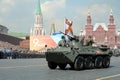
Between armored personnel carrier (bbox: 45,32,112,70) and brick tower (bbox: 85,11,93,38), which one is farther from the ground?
brick tower (bbox: 85,11,93,38)

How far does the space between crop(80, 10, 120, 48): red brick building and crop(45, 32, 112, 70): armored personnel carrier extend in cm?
12730

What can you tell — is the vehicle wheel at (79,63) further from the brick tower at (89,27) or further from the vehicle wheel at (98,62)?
the brick tower at (89,27)

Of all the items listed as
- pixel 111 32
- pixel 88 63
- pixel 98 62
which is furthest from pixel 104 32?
pixel 88 63

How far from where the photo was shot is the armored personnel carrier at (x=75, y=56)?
22734 millimetres

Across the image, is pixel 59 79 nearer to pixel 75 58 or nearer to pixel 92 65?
pixel 75 58

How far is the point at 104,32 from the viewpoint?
156m

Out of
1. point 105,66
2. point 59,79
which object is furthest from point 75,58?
point 59,79

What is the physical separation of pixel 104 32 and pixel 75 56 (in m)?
135

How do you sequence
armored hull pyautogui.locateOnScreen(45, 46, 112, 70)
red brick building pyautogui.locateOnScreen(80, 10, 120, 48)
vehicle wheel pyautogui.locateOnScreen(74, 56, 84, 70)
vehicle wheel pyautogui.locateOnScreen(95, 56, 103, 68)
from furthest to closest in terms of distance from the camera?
1. red brick building pyautogui.locateOnScreen(80, 10, 120, 48)
2. vehicle wheel pyautogui.locateOnScreen(95, 56, 103, 68)
3. vehicle wheel pyautogui.locateOnScreen(74, 56, 84, 70)
4. armored hull pyautogui.locateOnScreen(45, 46, 112, 70)

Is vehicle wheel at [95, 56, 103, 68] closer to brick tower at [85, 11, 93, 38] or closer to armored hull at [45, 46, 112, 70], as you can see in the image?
armored hull at [45, 46, 112, 70]

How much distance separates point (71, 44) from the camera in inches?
947

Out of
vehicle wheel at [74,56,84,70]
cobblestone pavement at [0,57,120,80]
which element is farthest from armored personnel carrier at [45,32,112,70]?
cobblestone pavement at [0,57,120,80]

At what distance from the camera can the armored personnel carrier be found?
2273 centimetres

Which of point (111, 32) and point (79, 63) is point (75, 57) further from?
point (111, 32)
